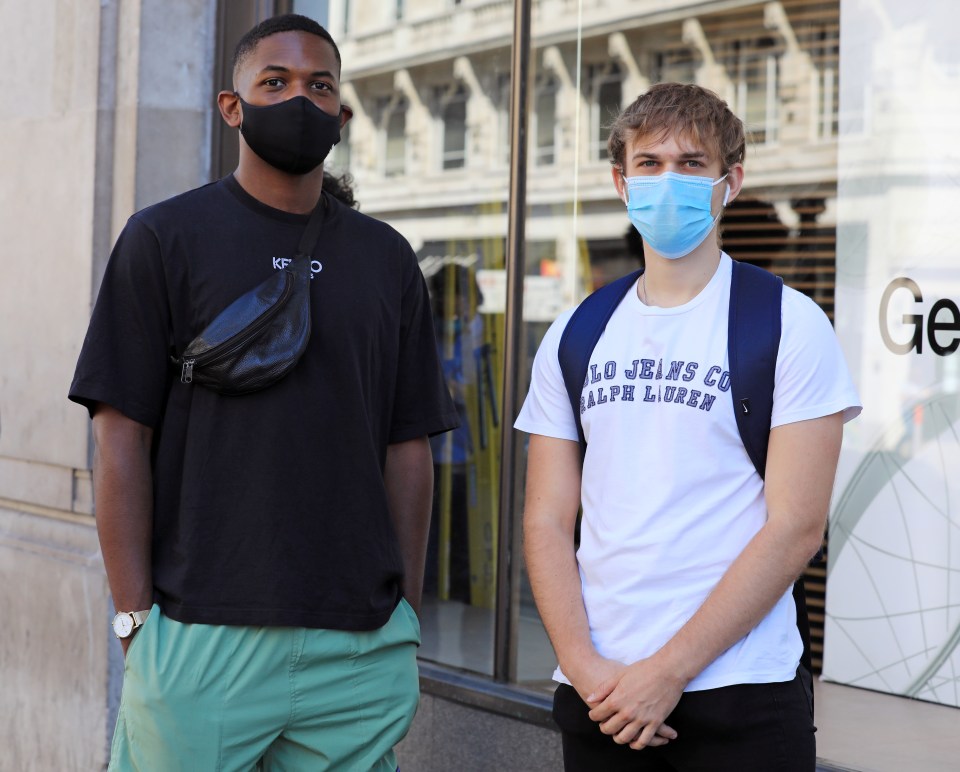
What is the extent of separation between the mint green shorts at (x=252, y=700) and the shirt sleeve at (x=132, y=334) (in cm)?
45

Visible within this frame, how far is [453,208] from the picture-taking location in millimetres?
6094

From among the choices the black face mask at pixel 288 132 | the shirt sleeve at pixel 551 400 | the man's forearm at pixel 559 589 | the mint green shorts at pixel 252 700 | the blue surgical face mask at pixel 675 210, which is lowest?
the mint green shorts at pixel 252 700

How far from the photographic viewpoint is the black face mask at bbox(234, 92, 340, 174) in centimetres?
263

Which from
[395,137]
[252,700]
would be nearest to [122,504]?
[252,700]

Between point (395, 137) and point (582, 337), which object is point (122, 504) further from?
point (395, 137)

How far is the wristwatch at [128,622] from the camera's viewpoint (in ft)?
8.42

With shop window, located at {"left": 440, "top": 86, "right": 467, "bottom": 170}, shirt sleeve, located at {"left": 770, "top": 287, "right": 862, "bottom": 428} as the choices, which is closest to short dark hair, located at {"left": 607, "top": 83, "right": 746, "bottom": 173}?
shirt sleeve, located at {"left": 770, "top": 287, "right": 862, "bottom": 428}

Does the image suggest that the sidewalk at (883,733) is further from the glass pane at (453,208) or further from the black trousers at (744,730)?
the black trousers at (744,730)

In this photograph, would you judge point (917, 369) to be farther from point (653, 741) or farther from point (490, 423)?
point (653, 741)

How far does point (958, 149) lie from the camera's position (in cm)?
466

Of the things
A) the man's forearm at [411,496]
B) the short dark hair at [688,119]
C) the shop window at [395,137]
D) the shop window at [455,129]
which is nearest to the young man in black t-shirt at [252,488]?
the man's forearm at [411,496]

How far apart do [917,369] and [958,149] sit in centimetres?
83

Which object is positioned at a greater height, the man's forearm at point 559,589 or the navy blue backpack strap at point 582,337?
the navy blue backpack strap at point 582,337

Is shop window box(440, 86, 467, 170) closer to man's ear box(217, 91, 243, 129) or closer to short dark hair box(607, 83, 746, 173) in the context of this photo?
man's ear box(217, 91, 243, 129)
